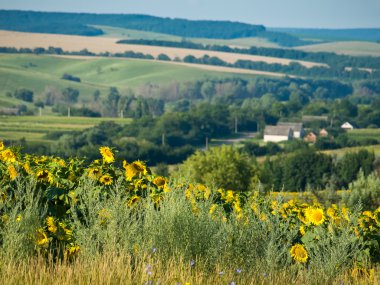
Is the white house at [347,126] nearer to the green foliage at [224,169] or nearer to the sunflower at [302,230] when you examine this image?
the green foliage at [224,169]

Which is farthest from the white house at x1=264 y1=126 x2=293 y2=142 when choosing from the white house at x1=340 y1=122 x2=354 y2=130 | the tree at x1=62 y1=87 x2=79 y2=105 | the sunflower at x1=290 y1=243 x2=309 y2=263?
the sunflower at x1=290 y1=243 x2=309 y2=263

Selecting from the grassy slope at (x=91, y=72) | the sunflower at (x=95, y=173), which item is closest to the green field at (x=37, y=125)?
the grassy slope at (x=91, y=72)

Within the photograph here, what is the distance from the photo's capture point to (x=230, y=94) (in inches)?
6954

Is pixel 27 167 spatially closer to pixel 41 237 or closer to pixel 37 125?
pixel 41 237

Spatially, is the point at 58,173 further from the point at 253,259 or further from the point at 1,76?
the point at 1,76

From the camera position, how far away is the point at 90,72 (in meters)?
193

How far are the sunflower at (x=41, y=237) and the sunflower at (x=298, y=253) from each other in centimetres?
196

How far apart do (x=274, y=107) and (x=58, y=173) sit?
447ft

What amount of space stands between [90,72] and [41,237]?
188627mm

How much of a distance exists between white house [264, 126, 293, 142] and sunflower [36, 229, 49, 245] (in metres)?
102

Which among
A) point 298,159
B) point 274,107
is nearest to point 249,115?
point 274,107

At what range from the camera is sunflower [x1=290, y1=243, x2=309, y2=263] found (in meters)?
6.95

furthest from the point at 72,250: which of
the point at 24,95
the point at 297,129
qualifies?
the point at 24,95

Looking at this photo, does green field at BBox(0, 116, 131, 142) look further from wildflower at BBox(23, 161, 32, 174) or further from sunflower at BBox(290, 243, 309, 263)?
sunflower at BBox(290, 243, 309, 263)
